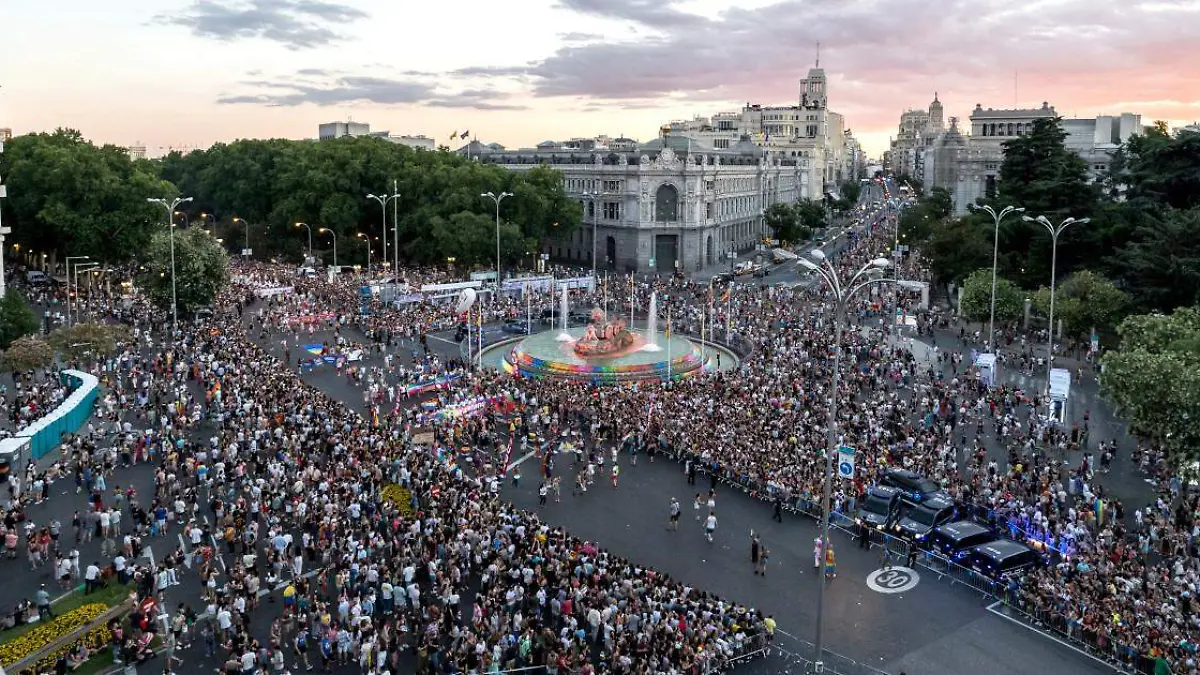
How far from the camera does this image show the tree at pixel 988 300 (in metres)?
51.4

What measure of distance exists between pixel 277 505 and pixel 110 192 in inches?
1795

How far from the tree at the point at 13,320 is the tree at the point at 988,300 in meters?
46.1

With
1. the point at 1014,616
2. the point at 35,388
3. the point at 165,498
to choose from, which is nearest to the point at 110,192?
the point at 35,388

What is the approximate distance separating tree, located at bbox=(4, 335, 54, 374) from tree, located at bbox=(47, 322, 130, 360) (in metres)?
1.31

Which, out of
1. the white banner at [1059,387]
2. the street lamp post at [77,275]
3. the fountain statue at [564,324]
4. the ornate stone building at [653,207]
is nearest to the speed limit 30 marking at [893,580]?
the white banner at [1059,387]

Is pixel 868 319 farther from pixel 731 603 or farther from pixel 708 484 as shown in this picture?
pixel 731 603

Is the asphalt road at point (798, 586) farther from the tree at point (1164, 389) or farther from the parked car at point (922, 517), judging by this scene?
the tree at point (1164, 389)

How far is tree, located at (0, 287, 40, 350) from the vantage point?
138 feet

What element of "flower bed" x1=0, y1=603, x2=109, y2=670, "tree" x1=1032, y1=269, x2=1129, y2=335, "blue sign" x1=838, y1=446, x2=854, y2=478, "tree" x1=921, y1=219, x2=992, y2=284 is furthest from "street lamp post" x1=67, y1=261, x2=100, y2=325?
"tree" x1=921, y1=219, x2=992, y2=284

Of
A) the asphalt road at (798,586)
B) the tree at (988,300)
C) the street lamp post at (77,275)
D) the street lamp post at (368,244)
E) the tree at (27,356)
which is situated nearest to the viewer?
the asphalt road at (798,586)

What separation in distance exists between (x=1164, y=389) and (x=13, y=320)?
4438 centimetres

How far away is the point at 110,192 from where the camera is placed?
206 ft

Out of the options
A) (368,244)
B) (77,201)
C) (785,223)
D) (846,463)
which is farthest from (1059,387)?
(785,223)

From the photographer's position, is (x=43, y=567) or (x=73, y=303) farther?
(x=73, y=303)
